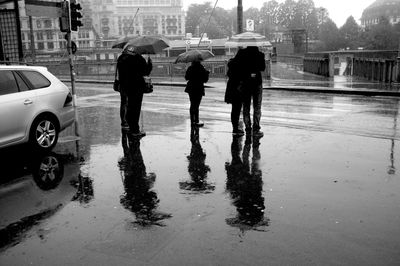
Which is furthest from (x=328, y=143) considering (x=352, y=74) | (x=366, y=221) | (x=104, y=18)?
(x=104, y=18)

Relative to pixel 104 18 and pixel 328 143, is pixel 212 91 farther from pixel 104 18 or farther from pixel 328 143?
pixel 104 18

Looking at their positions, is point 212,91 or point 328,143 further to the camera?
point 212,91

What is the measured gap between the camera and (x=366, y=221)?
4.86 m

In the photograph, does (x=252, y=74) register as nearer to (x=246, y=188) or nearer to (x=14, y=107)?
(x=246, y=188)

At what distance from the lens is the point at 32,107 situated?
823 cm

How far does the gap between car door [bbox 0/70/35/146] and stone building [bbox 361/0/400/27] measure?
13464cm

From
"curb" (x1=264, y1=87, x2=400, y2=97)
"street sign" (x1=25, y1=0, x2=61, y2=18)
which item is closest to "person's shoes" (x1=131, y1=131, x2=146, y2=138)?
"street sign" (x1=25, y1=0, x2=61, y2=18)

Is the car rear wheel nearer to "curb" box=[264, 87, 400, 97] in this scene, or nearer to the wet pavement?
the wet pavement

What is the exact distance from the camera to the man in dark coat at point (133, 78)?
388 inches

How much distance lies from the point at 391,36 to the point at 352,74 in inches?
2339

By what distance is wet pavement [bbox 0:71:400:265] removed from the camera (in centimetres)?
422

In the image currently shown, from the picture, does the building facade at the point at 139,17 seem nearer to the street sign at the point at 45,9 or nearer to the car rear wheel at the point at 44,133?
the street sign at the point at 45,9

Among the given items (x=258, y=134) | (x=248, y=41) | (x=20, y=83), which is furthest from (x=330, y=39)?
(x=20, y=83)

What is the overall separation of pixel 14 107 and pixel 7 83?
507mm
